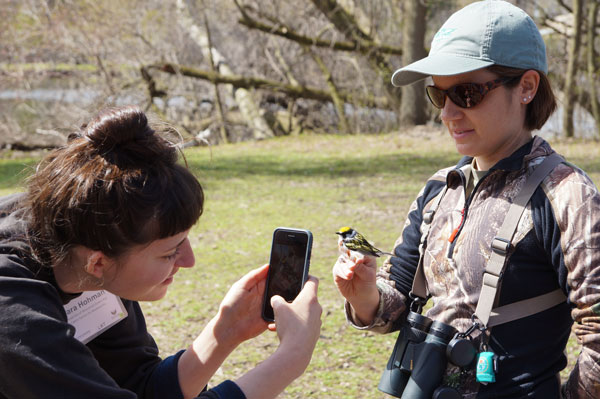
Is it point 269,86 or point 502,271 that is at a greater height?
point 502,271

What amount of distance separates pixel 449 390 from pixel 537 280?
41 cm

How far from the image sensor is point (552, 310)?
6.61 ft

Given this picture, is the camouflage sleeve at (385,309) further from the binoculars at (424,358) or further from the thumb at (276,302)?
the thumb at (276,302)

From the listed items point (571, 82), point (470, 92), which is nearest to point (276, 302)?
point (470, 92)

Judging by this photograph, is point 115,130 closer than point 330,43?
Yes

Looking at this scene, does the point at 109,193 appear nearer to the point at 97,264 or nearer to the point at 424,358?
the point at 97,264

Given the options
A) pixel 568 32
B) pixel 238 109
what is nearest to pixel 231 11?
pixel 238 109

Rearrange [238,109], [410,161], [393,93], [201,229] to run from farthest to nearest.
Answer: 1. [238,109]
2. [393,93]
3. [410,161]
4. [201,229]

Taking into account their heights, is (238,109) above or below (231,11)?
below

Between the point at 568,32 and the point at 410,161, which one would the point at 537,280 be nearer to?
the point at 410,161

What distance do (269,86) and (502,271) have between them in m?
13.2

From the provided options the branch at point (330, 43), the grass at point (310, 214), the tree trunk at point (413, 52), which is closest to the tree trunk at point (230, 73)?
the branch at point (330, 43)

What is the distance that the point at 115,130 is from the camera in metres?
1.90

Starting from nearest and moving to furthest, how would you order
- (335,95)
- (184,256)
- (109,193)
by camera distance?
(109,193), (184,256), (335,95)
